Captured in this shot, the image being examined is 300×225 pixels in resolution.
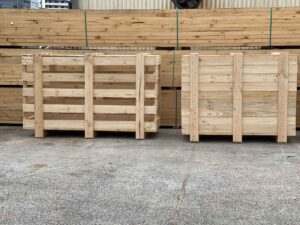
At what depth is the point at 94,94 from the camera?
8039 mm

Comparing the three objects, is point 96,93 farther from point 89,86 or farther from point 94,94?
point 89,86

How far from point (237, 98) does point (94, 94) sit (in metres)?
2.43

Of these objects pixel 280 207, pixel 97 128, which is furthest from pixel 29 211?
pixel 97 128

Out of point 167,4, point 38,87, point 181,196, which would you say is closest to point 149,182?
point 181,196

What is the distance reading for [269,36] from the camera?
866 centimetres

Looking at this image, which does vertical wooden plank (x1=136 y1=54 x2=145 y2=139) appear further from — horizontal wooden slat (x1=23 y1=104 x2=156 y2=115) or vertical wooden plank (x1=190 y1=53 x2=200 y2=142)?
vertical wooden plank (x1=190 y1=53 x2=200 y2=142)

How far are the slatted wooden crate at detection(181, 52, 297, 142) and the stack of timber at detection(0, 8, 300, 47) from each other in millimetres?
1264

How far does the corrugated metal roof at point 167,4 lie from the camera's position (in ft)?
43.5

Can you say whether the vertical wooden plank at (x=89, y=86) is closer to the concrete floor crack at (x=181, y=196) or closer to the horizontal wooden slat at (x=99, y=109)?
the horizontal wooden slat at (x=99, y=109)

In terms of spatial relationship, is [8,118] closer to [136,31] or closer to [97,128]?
[97,128]

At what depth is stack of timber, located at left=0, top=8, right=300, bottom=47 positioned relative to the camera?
8.62 m

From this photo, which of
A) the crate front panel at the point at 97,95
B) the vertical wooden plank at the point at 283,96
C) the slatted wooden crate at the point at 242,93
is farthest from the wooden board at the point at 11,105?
the vertical wooden plank at the point at 283,96

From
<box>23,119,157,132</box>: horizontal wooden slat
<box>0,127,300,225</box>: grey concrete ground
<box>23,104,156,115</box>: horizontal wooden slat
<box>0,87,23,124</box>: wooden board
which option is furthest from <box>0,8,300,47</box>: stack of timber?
<box>0,127,300,225</box>: grey concrete ground

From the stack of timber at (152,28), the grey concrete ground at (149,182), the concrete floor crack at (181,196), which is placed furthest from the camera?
the stack of timber at (152,28)
